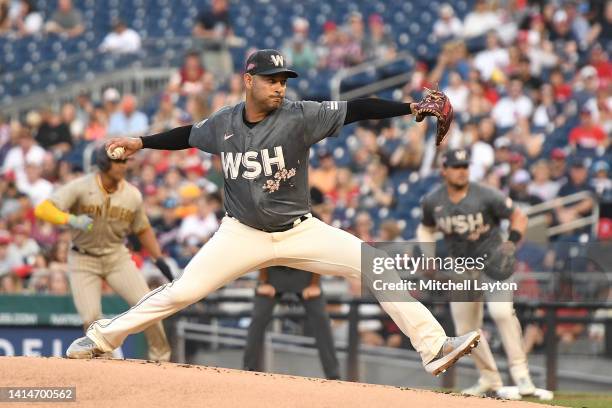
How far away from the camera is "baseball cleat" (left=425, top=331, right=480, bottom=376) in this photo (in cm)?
768

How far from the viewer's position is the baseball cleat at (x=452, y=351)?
7.68m

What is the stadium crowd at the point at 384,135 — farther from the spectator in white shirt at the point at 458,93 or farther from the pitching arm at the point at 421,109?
the pitching arm at the point at 421,109

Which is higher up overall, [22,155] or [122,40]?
[122,40]

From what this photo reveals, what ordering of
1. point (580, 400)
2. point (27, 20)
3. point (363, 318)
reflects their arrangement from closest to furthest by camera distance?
point (580, 400) < point (363, 318) < point (27, 20)

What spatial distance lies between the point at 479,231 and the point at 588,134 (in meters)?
5.18

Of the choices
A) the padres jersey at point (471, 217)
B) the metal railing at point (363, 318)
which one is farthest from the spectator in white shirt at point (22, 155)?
the padres jersey at point (471, 217)

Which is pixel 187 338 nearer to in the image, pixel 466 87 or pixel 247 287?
pixel 247 287

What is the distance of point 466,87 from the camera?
16891 mm

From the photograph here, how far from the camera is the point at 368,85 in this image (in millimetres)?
18562

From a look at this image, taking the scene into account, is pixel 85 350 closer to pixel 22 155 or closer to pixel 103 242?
pixel 103 242

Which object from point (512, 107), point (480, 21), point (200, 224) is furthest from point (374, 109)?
point (480, 21)

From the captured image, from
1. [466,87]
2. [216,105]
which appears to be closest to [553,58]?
[466,87]

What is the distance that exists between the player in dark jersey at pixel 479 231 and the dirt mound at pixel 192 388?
106 inches

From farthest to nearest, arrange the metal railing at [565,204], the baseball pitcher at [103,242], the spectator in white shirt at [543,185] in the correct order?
the spectator in white shirt at [543,185] < the metal railing at [565,204] < the baseball pitcher at [103,242]
